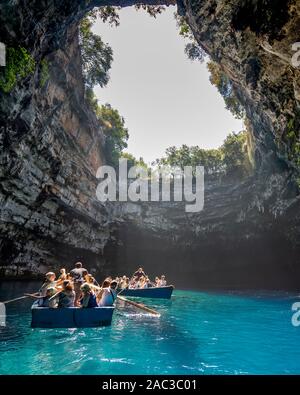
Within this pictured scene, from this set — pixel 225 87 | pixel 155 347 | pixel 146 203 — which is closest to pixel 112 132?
pixel 146 203

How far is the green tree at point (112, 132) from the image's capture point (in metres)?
31.0

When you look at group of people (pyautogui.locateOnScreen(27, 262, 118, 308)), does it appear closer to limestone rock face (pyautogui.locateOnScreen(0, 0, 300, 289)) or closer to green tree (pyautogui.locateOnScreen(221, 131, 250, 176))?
limestone rock face (pyautogui.locateOnScreen(0, 0, 300, 289))

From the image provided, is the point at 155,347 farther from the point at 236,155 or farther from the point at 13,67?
the point at 236,155

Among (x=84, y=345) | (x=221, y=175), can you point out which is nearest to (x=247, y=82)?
(x=84, y=345)

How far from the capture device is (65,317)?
8859 mm

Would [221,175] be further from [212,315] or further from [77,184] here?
[212,315]

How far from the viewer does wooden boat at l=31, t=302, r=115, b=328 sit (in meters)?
8.71

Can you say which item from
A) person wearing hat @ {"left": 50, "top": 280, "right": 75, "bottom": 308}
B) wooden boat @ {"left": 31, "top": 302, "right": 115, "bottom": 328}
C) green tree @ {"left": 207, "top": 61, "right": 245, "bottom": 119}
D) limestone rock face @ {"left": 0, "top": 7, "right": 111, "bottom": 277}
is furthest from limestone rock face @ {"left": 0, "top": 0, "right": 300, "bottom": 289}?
wooden boat @ {"left": 31, "top": 302, "right": 115, "bottom": 328}

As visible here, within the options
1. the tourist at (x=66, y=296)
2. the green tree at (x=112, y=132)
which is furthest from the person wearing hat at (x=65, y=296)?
the green tree at (x=112, y=132)

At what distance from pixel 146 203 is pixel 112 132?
9.00 meters

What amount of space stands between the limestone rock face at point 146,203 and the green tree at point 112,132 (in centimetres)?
156

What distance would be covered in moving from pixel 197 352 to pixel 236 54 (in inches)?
521

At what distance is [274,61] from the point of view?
1236 cm

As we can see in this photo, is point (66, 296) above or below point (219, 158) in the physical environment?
below
